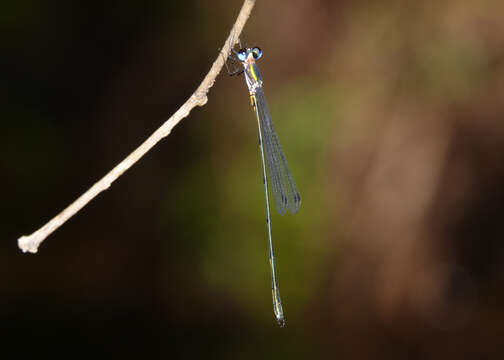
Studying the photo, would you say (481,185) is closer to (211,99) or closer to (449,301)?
(449,301)

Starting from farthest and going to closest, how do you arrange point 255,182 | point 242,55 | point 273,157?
point 255,182 → point 273,157 → point 242,55

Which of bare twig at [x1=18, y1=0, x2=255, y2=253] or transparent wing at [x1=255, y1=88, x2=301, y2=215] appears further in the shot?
transparent wing at [x1=255, y1=88, x2=301, y2=215]

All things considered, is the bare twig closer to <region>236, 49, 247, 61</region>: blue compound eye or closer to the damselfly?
<region>236, 49, 247, 61</region>: blue compound eye

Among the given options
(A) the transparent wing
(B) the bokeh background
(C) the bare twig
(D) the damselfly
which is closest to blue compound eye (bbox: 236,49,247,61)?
(D) the damselfly

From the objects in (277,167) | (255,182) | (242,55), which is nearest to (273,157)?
(277,167)

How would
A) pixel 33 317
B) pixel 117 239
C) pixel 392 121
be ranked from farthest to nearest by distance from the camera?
pixel 392 121
pixel 117 239
pixel 33 317

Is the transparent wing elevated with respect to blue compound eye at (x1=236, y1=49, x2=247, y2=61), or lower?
lower

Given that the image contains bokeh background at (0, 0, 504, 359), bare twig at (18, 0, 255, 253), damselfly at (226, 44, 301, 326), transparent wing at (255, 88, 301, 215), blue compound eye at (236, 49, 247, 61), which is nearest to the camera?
bare twig at (18, 0, 255, 253)

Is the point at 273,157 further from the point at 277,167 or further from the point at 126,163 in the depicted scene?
the point at 126,163

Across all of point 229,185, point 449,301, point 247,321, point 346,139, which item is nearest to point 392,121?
point 346,139
